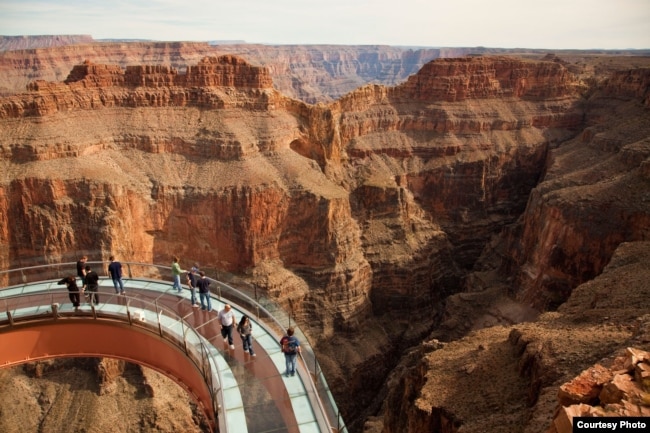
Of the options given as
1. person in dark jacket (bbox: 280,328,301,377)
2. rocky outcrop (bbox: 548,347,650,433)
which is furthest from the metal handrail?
rocky outcrop (bbox: 548,347,650,433)

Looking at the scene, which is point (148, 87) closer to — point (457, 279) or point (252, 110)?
point (252, 110)

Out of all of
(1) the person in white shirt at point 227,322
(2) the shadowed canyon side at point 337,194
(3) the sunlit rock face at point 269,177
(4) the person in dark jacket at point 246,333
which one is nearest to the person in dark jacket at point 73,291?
(1) the person in white shirt at point 227,322

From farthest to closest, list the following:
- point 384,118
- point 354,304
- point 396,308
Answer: point 384,118 → point 396,308 → point 354,304

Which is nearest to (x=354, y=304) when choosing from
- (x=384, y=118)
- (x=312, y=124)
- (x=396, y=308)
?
(x=396, y=308)

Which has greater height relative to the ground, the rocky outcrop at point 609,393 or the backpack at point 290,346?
the backpack at point 290,346

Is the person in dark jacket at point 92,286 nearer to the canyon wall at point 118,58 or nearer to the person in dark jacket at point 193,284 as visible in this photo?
the person in dark jacket at point 193,284

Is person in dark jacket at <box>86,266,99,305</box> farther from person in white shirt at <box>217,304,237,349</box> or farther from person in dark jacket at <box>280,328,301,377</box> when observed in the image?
person in dark jacket at <box>280,328,301,377</box>
